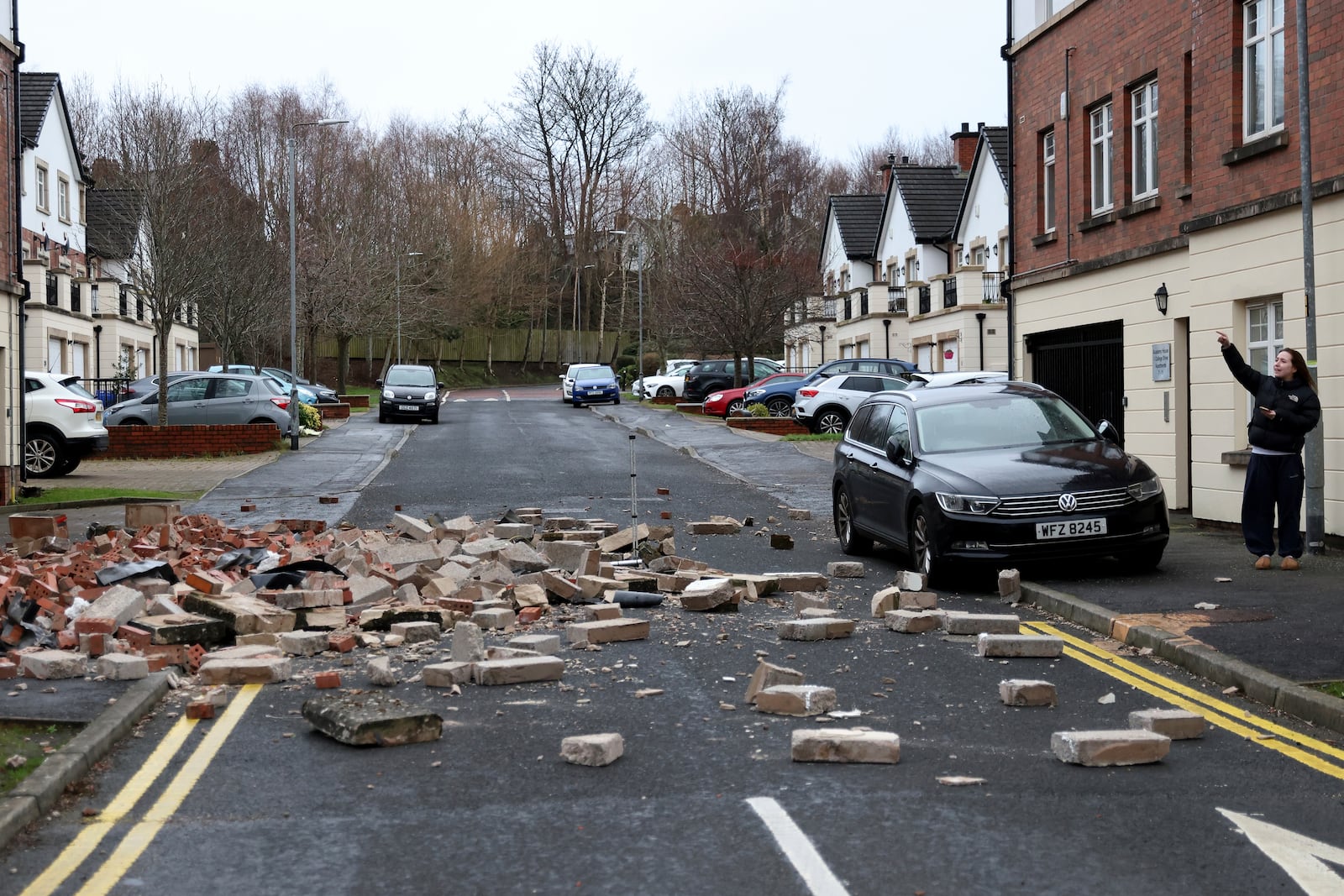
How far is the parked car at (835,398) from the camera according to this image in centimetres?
3601

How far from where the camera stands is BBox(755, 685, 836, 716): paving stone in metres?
7.04

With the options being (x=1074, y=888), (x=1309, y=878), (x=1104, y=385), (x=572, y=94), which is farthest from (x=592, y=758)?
(x=572, y=94)

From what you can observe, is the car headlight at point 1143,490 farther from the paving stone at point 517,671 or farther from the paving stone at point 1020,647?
the paving stone at point 517,671

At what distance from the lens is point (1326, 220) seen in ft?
45.2

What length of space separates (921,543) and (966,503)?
0.77 meters

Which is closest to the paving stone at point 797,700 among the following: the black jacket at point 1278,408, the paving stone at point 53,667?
the paving stone at point 53,667

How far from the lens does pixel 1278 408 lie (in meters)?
11.9

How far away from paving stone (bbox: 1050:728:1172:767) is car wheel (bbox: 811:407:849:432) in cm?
3015

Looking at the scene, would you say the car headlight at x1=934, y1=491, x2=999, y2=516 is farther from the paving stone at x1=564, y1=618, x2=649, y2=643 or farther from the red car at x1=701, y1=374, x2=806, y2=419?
the red car at x1=701, y1=374, x2=806, y2=419

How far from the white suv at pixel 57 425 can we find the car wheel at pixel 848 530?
1518cm

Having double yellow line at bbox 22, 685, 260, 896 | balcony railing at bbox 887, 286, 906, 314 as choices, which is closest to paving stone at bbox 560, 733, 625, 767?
double yellow line at bbox 22, 685, 260, 896

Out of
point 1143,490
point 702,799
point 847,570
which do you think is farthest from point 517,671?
point 1143,490

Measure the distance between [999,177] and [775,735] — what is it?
136 feet

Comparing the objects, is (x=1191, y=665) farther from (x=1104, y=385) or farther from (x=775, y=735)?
(x=1104, y=385)
